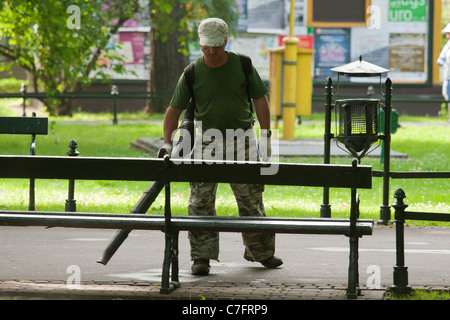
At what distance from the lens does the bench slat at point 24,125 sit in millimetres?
11594

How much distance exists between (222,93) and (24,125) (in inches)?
178

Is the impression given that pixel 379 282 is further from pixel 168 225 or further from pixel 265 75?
pixel 265 75

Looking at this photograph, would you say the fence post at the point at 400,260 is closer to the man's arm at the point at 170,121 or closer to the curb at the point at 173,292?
the curb at the point at 173,292

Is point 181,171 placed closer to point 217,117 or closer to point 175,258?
point 175,258

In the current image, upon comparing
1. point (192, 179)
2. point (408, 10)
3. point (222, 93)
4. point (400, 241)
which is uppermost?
point (408, 10)

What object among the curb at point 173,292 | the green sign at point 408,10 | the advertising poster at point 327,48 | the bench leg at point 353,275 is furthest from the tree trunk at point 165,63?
the bench leg at point 353,275

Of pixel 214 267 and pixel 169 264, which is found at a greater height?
pixel 169 264

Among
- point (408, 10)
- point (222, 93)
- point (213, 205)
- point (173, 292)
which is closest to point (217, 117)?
point (222, 93)

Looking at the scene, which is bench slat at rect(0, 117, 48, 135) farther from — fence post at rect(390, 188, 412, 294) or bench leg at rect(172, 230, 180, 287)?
fence post at rect(390, 188, 412, 294)

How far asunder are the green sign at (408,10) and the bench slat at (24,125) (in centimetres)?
2107

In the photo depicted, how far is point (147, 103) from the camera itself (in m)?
29.5

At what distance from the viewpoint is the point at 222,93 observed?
25.1ft

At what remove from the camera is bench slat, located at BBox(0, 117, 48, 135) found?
Result: 11.6 meters
